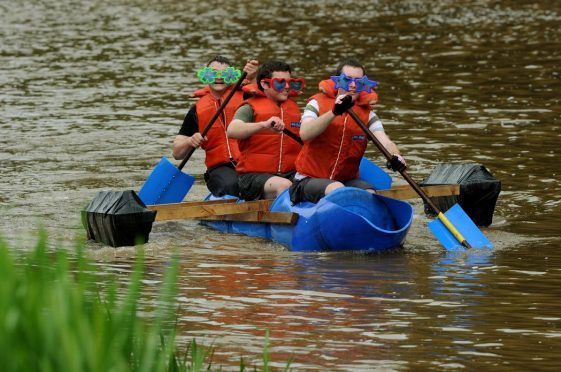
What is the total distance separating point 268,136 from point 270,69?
602 millimetres

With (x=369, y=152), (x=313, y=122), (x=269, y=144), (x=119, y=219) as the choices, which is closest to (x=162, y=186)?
(x=269, y=144)

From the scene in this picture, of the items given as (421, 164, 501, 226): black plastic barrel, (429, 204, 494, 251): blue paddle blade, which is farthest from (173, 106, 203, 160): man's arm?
(429, 204, 494, 251): blue paddle blade

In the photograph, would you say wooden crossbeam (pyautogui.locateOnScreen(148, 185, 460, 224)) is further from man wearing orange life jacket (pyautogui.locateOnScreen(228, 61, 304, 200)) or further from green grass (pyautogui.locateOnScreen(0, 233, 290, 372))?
green grass (pyautogui.locateOnScreen(0, 233, 290, 372))

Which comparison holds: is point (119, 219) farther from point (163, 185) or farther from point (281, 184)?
point (163, 185)

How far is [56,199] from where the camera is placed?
13.3 meters

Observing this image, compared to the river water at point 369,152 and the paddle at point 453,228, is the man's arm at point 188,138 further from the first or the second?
A: the paddle at point 453,228

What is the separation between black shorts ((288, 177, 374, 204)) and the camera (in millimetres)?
10844

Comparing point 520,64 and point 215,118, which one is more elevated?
point 215,118

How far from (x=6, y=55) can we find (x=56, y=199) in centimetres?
1477

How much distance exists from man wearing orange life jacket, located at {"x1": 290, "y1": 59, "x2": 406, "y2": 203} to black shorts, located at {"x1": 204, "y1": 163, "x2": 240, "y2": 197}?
1174 millimetres

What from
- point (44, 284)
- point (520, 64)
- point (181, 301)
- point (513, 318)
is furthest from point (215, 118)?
point (520, 64)

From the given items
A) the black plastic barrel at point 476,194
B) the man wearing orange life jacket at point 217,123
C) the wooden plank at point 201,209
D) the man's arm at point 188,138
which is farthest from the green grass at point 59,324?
the man wearing orange life jacket at point 217,123

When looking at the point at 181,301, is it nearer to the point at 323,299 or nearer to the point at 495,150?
the point at 323,299

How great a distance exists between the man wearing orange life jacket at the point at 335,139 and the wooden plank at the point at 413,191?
47cm
